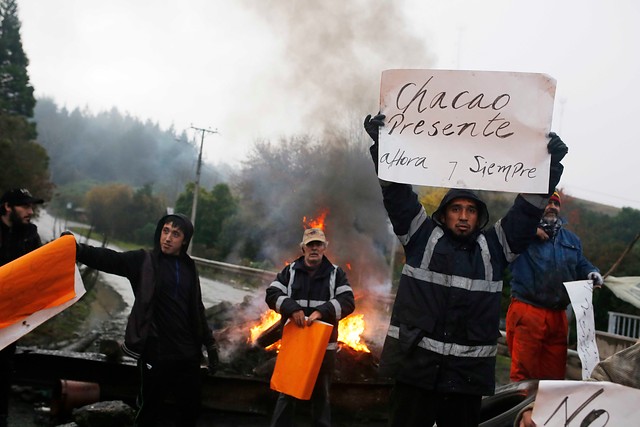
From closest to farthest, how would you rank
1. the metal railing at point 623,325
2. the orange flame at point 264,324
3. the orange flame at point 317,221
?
the orange flame at point 264,324
the metal railing at point 623,325
the orange flame at point 317,221

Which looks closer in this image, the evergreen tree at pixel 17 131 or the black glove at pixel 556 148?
the black glove at pixel 556 148

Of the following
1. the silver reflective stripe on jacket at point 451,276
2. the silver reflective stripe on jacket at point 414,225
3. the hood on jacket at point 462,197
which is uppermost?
the hood on jacket at point 462,197

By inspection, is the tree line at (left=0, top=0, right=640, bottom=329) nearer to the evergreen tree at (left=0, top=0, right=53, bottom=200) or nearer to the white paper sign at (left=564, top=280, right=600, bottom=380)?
the evergreen tree at (left=0, top=0, right=53, bottom=200)

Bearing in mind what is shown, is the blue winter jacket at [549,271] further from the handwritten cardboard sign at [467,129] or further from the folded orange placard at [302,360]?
the handwritten cardboard sign at [467,129]

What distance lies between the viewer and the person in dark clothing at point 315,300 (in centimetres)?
484

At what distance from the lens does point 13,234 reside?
4871 millimetres

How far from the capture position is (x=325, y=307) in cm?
482

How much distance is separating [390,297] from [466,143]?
865cm

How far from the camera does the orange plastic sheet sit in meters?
3.92

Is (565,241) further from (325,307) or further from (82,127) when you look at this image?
(82,127)

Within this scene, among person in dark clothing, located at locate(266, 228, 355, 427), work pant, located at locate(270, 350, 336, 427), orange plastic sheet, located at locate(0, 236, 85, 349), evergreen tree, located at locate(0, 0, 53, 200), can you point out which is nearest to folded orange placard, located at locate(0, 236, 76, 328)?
orange plastic sheet, located at locate(0, 236, 85, 349)

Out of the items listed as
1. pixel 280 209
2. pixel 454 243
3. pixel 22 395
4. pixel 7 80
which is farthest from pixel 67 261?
pixel 7 80

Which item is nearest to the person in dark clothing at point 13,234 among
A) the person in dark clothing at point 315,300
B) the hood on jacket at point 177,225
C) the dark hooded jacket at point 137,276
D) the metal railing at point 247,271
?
the dark hooded jacket at point 137,276

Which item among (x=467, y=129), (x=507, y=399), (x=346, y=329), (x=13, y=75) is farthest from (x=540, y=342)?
(x=13, y=75)
